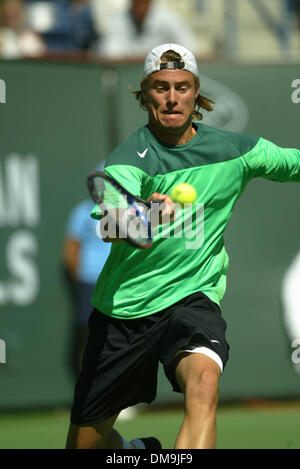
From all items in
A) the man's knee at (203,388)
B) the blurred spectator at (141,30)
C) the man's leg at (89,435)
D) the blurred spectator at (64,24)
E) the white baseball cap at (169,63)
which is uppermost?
the blurred spectator at (64,24)

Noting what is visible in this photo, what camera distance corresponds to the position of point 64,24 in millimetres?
10094

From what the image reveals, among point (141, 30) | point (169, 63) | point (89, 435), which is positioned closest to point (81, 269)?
point (141, 30)

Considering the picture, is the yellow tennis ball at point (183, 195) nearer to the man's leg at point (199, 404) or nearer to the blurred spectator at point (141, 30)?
the man's leg at point (199, 404)

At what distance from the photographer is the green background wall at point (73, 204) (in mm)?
7746

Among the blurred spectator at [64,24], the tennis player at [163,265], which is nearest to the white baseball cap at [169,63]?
the tennis player at [163,265]

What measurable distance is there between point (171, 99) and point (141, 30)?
4.98m

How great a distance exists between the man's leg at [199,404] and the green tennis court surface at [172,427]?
7.56 ft

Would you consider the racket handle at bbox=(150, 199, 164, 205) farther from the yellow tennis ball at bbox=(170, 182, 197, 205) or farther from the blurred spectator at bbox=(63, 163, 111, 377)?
the blurred spectator at bbox=(63, 163, 111, 377)

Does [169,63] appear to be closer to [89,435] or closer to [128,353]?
[128,353]

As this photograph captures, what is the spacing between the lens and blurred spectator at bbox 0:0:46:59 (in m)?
9.41

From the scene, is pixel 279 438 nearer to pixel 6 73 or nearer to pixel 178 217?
pixel 178 217

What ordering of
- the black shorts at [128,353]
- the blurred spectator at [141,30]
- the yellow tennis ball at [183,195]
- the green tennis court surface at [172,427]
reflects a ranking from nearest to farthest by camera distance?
the yellow tennis ball at [183,195], the black shorts at [128,353], the green tennis court surface at [172,427], the blurred spectator at [141,30]

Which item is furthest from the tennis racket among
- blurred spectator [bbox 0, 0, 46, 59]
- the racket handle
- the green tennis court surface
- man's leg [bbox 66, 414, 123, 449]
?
blurred spectator [bbox 0, 0, 46, 59]

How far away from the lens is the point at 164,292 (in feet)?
14.4
